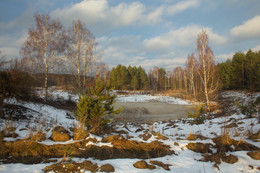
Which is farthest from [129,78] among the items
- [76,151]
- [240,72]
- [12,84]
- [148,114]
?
[76,151]

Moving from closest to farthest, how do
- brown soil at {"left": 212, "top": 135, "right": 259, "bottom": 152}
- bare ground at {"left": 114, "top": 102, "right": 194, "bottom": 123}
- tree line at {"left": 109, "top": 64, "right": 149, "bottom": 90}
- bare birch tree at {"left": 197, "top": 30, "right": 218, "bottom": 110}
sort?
brown soil at {"left": 212, "top": 135, "right": 259, "bottom": 152}
bare ground at {"left": 114, "top": 102, "right": 194, "bottom": 123}
bare birch tree at {"left": 197, "top": 30, "right": 218, "bottom": 110}
tree line at {"left": 109, "top": 64, "right": 149, "bottom": 90}

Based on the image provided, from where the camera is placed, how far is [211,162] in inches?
117

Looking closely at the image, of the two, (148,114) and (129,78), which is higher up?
(129,78)

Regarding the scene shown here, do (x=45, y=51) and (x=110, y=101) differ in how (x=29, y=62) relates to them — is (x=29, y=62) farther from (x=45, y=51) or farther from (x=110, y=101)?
(x=110, y=101)

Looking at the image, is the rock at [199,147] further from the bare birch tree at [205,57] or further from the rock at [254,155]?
the bare birch tree at [205,57]

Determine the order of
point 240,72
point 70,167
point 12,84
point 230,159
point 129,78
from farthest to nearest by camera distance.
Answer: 1. point 129,78
2. point 240,72
3. point 12,84
4. point 230,159
5. point 70,167

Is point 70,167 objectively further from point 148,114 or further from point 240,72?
point 240,72

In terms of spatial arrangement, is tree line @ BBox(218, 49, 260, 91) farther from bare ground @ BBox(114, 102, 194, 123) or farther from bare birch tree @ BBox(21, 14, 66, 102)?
bare birch tree @ BBox(21, 14, 66, 102)

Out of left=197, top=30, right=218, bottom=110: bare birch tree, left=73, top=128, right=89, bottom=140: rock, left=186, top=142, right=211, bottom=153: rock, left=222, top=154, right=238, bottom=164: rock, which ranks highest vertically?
left=197, top=30, right=218, bottom=110: bare birch tree

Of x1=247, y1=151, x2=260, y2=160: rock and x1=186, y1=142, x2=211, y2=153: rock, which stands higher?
x1=247, y1=151, x2=260, y2=160: rock

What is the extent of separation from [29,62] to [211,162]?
598 inches

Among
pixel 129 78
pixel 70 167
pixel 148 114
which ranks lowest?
pixel 148 114

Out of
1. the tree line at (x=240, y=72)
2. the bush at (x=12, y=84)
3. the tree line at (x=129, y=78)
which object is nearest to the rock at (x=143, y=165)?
the bush at (x=12, y=84)

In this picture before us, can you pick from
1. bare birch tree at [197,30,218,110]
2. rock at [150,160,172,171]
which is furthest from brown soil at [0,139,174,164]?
bare birch tree at [197,30,218,110]
